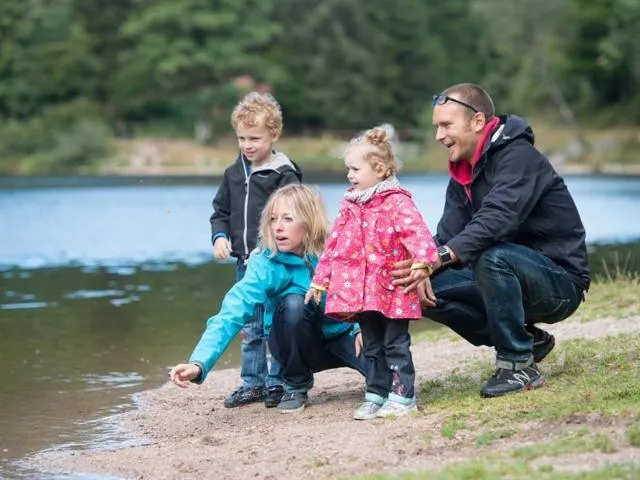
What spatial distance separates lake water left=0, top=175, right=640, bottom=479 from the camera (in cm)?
732

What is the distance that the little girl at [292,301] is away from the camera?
6.30 m

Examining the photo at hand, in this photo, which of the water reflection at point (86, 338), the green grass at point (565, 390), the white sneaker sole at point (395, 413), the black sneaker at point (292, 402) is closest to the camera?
the green grass at point (565, 390)

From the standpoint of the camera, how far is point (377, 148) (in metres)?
5.88

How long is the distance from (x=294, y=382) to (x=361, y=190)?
1.20 m

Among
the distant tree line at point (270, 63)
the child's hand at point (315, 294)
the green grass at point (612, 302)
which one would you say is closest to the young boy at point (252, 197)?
the child's hand at point (315, 294)

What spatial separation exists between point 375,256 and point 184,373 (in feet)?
3.45

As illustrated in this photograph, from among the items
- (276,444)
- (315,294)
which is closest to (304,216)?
(315,294)

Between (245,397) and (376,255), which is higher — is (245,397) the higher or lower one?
the lower one

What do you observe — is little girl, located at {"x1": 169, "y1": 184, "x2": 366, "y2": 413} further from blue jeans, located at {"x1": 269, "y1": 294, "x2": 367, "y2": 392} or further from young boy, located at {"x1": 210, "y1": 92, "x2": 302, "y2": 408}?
young boy, located at {"x1": 210, "y1": 92, "x2": 302, "y2": 408}

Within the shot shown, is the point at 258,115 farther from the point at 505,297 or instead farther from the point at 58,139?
the point at 58,139

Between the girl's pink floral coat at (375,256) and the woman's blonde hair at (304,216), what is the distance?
51cm

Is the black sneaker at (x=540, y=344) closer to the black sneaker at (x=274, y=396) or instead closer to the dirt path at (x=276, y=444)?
the dirt path at (x=276, y=444)

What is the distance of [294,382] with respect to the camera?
21.4 ft

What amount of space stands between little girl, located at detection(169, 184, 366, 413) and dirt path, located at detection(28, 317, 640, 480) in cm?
24
